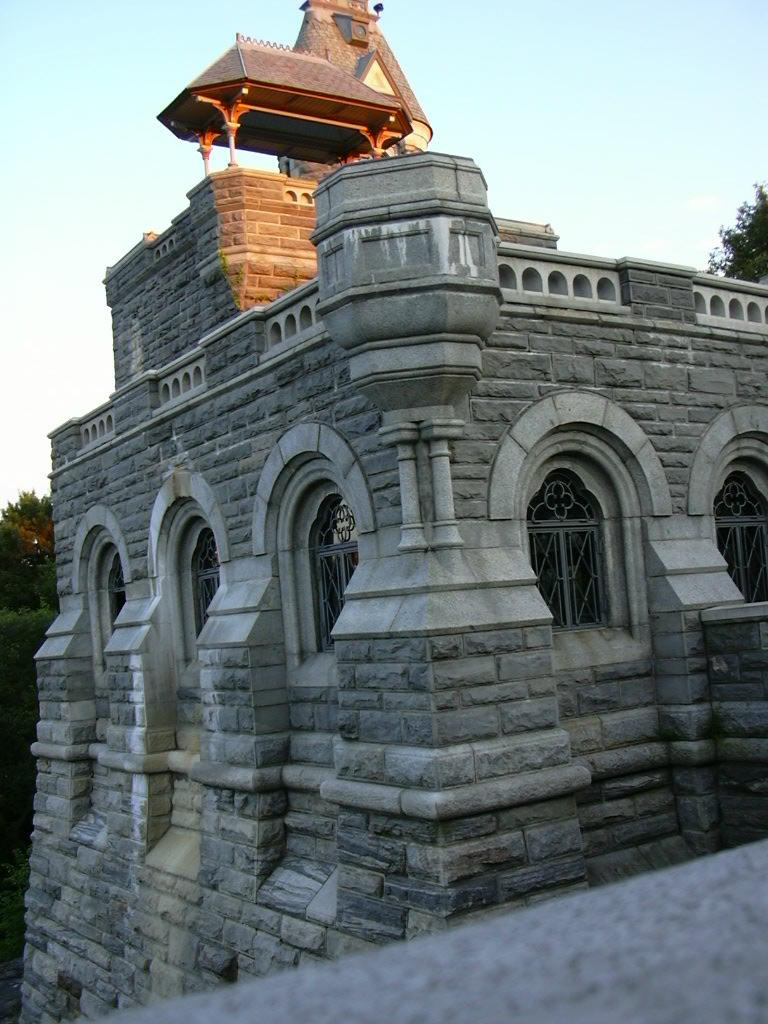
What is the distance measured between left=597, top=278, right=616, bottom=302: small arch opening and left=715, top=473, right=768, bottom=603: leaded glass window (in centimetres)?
219

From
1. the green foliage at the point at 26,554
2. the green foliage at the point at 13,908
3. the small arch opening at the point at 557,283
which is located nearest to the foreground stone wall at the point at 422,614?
the small arch opening at the point at 557,283

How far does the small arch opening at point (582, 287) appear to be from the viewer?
9.02m

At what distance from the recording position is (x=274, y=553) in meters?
9.72

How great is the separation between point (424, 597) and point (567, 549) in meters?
1.96

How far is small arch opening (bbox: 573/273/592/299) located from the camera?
9023 millimetres

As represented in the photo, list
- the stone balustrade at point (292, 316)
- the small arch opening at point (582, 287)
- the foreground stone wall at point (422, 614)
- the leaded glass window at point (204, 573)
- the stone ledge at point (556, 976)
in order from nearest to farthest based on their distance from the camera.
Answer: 1. the stone ledge at point (556, 976)
2. the foreground stone wall at point (422, 614)
3. the small arch opening at point (582, 287)
4. the stone balustrade at point (292, 316)
5. the leaded glass window at point (204, 573)

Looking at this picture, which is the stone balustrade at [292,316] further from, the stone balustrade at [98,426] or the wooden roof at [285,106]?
the wooden roof at [285,106]

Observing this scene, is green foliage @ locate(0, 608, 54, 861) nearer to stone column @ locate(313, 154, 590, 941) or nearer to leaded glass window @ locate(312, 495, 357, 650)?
leaded glass window @ locate(312, 495, 357, 650)

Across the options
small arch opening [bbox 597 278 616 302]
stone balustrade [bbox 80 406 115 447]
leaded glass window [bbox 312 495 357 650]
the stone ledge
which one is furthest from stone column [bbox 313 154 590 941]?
stone balustrade [bbox 80 406 115 447]

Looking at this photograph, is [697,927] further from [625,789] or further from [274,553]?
[274,553]

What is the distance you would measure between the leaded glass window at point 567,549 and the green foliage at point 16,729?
17.7 metres

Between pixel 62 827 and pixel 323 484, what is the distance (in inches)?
288

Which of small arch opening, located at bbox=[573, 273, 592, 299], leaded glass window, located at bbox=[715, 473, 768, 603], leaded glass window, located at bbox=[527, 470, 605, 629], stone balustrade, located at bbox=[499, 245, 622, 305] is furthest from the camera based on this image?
leaded glass window, located at bbox=[715, 473, 768, 603]

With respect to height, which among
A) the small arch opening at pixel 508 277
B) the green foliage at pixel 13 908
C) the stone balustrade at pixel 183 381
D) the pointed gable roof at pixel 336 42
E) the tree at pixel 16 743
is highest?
the pointed gable roof at pixel 336 42
